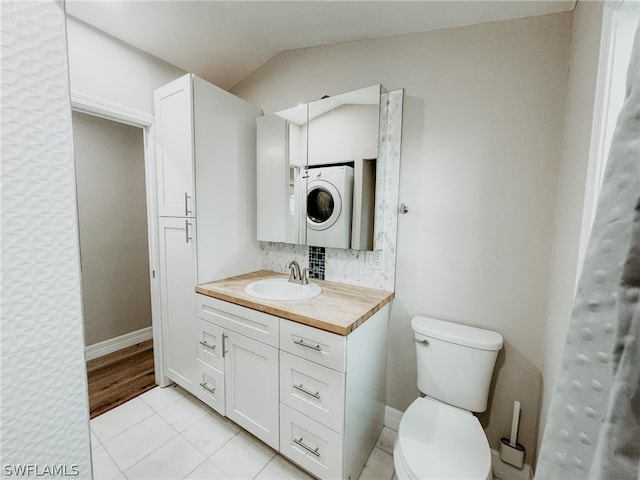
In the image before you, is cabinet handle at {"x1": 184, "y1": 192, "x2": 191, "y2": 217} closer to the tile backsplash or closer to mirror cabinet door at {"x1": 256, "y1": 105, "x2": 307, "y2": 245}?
mirror cabinet door at {"x1": 256, "y1": 105, "x2": 307, "y2": 245}

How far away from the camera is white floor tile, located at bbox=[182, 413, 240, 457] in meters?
1.54

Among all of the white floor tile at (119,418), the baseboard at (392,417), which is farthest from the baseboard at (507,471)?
the white floor tile at (119,418)

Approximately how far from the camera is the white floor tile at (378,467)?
1386mm

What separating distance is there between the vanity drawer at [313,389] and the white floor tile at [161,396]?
1080 mm

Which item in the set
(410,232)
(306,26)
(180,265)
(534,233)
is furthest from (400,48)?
(180,265)

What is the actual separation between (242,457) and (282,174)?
1.75m

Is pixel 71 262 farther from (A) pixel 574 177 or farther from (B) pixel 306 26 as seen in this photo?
(B) pixel 306 26

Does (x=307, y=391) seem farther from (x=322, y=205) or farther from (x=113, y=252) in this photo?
Result: (x=113, y=252)

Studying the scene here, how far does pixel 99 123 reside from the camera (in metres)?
2.38

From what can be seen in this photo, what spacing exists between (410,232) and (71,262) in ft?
4.91

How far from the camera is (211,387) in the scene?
170cm

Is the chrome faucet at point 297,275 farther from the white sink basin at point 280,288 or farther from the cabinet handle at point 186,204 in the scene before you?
the cabinet handle at point 186,204

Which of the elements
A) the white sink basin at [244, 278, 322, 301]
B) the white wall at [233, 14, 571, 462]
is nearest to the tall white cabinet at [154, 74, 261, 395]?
the white sink basin at [244, 278, 322, 301]

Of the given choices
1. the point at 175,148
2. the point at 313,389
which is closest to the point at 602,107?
the point at 313,389
